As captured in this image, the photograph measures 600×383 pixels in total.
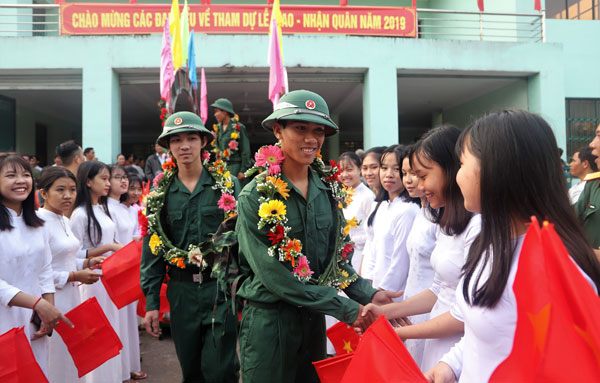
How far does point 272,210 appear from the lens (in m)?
2.20

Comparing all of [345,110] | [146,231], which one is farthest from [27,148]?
[146,231]

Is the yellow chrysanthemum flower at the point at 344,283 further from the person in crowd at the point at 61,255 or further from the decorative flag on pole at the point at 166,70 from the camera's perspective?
Result: the decorative flag on pole at the point at 166,70

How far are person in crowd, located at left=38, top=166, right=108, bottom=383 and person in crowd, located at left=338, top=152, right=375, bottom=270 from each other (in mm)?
2781

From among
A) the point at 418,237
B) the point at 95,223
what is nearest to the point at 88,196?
the point at 95,223

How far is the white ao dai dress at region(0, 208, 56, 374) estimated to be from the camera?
9.91 feet

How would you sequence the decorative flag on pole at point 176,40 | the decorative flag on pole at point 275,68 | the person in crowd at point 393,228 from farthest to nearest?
the decorative flag on pole at point 176,40
the decorative flag on pole at point 275,68
the person in crowd at point 393,228

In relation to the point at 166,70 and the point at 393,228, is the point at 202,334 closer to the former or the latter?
the point at 393,228

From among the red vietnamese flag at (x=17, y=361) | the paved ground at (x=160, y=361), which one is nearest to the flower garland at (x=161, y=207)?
the red vietnamese flag at (x=17, y=361)

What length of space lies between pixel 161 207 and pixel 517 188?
8.46 feet

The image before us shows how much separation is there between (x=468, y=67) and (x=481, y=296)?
11309 millimetres

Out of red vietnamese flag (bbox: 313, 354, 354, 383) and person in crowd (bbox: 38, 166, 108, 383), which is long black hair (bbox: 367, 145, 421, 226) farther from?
person in crowd (bbox: 38, 166, 108, 383)

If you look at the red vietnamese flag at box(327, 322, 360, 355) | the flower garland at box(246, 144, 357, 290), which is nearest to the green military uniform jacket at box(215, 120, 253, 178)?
the red vietnamese flag at box(327, 322, 360, 355)

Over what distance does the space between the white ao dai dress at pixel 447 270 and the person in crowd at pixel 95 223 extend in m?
3.13

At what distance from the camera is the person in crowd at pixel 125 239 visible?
14.9 feet
